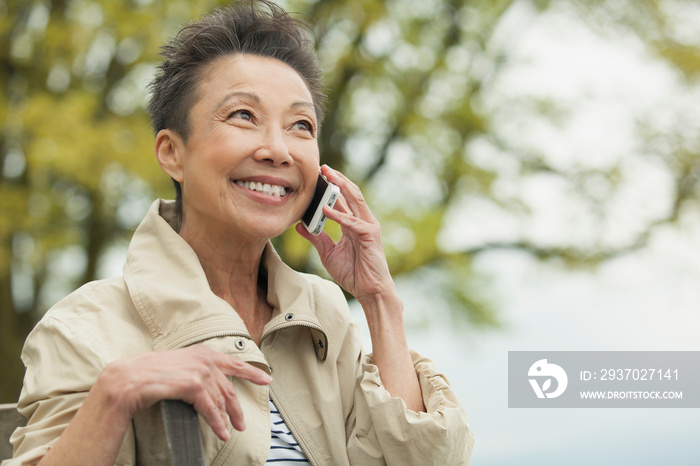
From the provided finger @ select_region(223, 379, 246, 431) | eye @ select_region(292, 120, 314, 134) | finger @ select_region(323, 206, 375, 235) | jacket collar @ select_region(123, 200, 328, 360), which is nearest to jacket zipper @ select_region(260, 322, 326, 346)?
jacket collar @ select_region(123, 200, 328, 360)

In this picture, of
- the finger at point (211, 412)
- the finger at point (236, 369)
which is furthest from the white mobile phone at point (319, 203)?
the finger at point (211, 412)

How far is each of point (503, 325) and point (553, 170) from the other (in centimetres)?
189

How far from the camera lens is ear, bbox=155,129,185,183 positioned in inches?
84.7

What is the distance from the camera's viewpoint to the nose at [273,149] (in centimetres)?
203

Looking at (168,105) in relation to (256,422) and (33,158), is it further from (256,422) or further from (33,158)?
(33,158)

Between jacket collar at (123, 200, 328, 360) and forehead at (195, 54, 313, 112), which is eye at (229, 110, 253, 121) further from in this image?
jacket collar at (123, 200, 328, 360)

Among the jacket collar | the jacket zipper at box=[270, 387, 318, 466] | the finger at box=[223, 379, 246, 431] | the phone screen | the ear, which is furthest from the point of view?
the phone screen

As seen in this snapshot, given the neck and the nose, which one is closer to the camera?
the nose

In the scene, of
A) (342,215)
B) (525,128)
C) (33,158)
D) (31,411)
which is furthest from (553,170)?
(31,411)

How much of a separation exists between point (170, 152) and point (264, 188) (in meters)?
0.32

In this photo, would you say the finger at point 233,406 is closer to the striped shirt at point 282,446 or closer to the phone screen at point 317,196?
the striped shirt at point 282,446

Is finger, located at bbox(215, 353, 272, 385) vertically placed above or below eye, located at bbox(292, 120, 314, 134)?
below

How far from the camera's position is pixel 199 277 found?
2.01 meters

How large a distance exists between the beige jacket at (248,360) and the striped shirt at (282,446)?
23 mm
